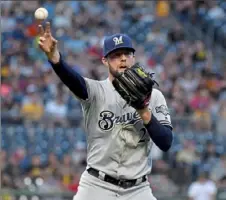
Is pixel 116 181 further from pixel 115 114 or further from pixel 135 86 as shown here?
pixel 135 86

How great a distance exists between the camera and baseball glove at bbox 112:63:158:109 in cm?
545

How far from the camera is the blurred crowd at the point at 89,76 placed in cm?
1282

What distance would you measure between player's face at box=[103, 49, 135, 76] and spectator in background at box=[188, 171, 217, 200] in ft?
20.6

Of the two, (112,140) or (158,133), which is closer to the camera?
(158,133)

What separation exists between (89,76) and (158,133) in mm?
9409

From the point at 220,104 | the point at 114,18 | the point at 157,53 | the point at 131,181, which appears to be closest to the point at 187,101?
the point at 220,104

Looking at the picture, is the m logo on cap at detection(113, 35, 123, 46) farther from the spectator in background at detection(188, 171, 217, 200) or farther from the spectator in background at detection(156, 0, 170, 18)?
the spectator in background at detection(156, 0, 170, 18)

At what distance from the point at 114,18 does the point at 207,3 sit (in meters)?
2.01

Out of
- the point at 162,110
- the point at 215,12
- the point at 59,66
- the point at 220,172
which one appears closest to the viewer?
the point at 59,66

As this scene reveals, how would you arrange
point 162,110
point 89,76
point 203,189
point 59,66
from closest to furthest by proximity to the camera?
point 59,66
point 162,110
point 203,189
point 89,76

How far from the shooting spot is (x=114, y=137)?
5.80 metres

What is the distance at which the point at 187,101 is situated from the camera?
14.1 meters

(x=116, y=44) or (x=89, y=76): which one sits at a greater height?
(x=89, y=76)

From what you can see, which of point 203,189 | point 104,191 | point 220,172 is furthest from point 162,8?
point 104,191
